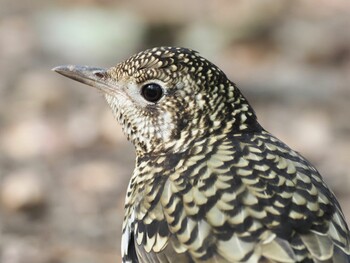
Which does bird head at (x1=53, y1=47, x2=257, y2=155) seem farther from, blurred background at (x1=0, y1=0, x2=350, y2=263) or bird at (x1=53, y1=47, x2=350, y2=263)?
blurred background at (x1=0, y1=0, x2=350, y2=263)

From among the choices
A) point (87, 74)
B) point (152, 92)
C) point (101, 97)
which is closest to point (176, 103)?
point (152, 92)

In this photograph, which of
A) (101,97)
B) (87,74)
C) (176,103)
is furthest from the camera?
(101,97)

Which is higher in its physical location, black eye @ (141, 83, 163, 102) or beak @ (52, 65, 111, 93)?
beak @ (52, 65, 111, 93)

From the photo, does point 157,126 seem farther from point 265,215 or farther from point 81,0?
point 81,0

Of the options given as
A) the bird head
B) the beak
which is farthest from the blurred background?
the bird head

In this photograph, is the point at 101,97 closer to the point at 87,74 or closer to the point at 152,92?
the point at 87,74

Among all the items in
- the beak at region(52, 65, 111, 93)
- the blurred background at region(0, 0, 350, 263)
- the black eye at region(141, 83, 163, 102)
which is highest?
the blurred background at region(0, 0, 350, 263)

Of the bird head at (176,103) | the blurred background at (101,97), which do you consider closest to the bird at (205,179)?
the bird head at (176,103)
